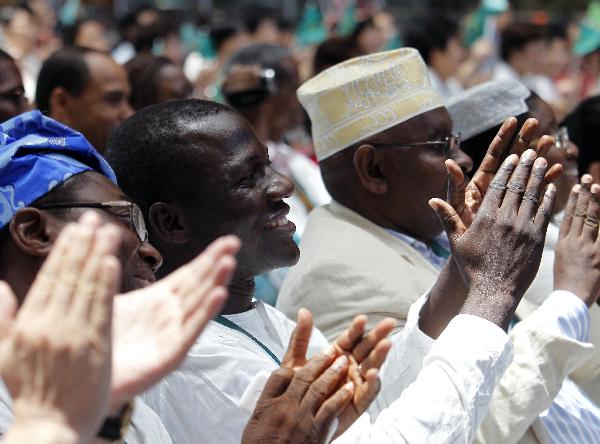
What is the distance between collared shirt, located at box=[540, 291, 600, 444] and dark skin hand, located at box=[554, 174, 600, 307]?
0.06 metres

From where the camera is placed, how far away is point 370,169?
3.62 metres

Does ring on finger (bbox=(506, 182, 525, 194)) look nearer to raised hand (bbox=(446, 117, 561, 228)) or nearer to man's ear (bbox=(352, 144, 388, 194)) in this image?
raised hand (bbox=(446, 117, 561, 228))

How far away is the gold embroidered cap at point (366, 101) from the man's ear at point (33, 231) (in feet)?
5.41

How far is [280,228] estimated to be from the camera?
9.07 feet

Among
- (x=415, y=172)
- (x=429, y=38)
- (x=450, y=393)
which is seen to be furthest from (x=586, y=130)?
(x=429, y=38)

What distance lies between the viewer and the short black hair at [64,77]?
4828 millimetres

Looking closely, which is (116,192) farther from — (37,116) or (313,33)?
(313,33)

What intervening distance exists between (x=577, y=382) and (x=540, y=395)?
64cm

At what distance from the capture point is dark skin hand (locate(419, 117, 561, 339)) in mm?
2551

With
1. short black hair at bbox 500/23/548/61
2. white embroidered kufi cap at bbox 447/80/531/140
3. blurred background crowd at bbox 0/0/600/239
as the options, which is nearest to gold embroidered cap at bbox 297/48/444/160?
white embroidered kufi cap at bbox 447/80/531/140

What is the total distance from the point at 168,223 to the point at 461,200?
729 mm

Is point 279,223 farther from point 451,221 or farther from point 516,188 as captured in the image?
point 516,188

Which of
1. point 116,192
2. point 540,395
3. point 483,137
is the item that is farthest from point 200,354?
point 483,137

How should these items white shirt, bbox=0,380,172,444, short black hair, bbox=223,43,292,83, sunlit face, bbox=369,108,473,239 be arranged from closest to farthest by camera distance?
white shirt, bbox=0,380,172,444 < sunlit face, bbox=369,108,473,239 < short black hair, bbox=223,43,292,83
